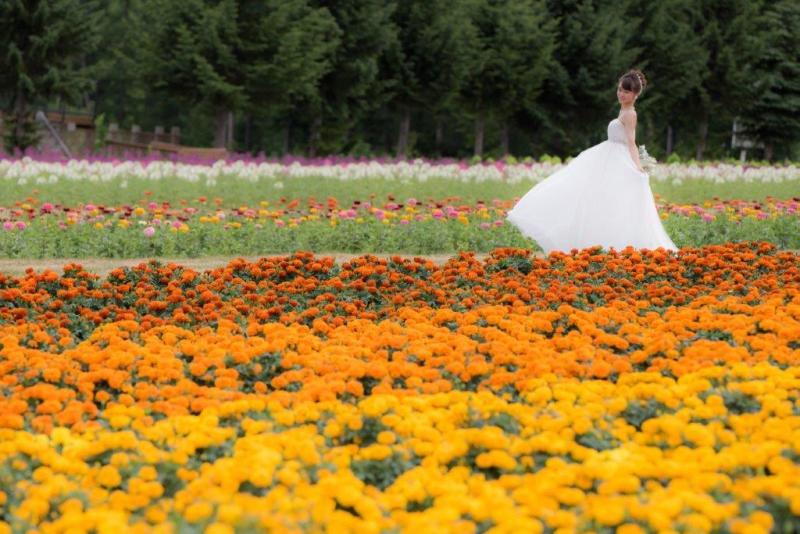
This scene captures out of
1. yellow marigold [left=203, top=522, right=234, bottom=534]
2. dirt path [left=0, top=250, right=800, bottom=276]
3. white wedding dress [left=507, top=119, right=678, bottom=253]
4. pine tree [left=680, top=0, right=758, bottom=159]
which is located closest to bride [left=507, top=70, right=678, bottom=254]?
white wedding dress [left=507, top=119, right=678, bottom=253]

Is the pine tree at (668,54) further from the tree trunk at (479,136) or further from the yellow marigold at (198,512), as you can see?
the yellow marigold at (198,512)

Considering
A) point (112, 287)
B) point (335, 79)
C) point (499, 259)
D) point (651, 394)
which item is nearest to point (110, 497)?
point (651, 394)

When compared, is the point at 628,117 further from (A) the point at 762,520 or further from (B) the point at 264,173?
(B) the point at 264,173

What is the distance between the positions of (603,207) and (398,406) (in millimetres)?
5951

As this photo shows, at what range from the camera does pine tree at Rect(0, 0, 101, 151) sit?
1110 inches

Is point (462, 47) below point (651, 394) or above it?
above

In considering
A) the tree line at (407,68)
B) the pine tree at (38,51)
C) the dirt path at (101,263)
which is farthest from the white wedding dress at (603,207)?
the pine tree at (38,51)

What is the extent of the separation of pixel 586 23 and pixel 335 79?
819 cm

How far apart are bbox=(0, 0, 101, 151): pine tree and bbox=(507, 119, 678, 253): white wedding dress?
1950 centimetres

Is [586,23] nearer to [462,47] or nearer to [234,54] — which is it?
[462,47]

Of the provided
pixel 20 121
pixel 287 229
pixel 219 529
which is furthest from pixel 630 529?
pixel 20 121

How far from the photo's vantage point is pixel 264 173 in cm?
1733

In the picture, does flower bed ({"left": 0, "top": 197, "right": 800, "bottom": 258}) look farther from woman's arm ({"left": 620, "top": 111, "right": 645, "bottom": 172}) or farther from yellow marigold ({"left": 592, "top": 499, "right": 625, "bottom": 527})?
yellow marigold ({"left": 592, "top": 499, "right": 625, "bottom": 527})

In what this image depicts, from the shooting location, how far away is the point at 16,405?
5188mm
